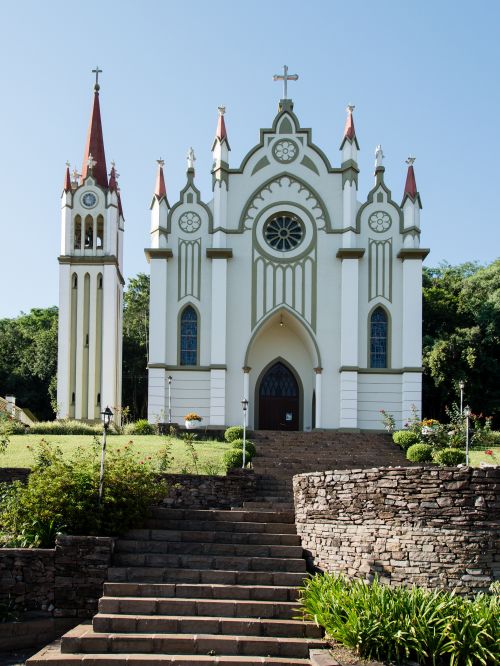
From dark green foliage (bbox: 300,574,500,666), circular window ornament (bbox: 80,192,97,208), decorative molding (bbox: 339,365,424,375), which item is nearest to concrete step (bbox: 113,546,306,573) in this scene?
dark green foliage (bbox: 300,574,500,666)

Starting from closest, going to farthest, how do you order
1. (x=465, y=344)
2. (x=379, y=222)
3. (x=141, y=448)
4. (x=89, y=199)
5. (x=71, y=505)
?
(x=71, y=505)
(x=141, y=448)
(x=379, y=222)
(x=89, y=199)
(x=465, y=344)

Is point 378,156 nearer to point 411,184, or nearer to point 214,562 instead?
point 411,184

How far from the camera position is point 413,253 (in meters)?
31.6

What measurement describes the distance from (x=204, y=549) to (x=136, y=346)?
39.9 m

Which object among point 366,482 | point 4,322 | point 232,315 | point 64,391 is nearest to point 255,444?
point 232,315

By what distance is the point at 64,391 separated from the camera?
33.5 m

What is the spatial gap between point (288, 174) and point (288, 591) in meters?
22.1

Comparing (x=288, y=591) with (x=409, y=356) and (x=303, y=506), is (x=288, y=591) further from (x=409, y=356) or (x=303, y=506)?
(x=409, y=356)

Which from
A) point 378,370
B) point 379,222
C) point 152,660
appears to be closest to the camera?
point 152,660

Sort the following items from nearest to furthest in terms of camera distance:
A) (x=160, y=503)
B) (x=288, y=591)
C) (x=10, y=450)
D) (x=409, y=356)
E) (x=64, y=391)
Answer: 1. (x=288, y=591)
2. (x=160, y=503)
3. (x=10, y=450)
4. (x=409, y=356)
5. (x=64, y=391)

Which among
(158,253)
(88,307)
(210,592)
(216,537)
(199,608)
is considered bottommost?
(199,608)

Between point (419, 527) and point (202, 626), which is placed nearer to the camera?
point (202, 626)

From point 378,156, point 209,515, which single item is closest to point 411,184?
point 378,156

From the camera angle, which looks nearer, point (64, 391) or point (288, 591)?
point (288, 591)
